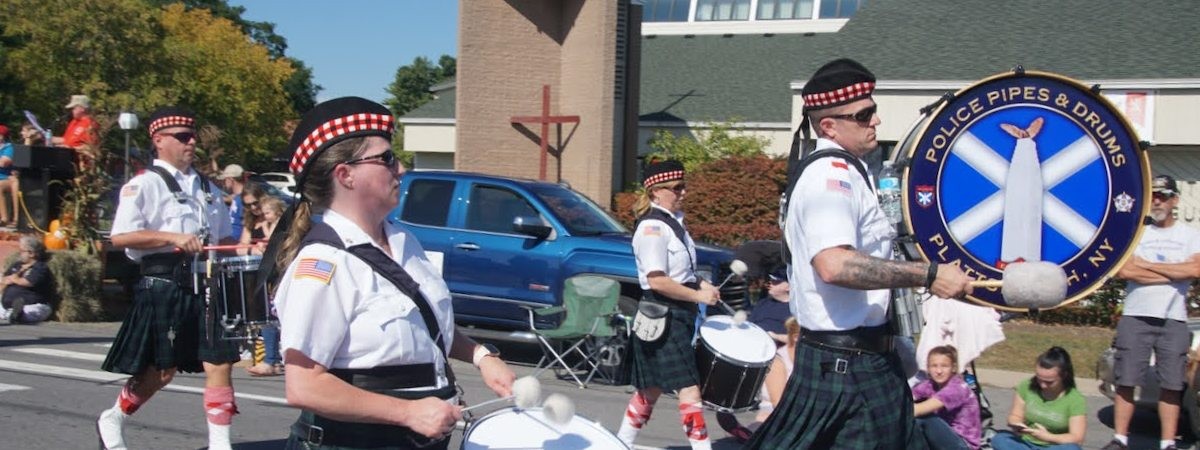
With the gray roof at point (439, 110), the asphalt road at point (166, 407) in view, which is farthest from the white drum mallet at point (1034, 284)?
the gray roof at point (439, 110)

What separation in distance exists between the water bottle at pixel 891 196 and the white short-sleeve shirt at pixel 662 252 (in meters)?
3.08

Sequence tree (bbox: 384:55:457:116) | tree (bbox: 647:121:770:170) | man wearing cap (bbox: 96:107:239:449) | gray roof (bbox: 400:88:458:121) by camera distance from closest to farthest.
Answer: man wearing cap (bbox: 96:107:239:449) → tree (bbox: 647:121:770:170) → gray roof (bbox: 400:88:458:121) → tree (bbox: 384:55:457:116)

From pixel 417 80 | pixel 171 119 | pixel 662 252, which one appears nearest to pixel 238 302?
pixel 171 119

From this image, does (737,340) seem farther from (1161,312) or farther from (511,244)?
(511,244)

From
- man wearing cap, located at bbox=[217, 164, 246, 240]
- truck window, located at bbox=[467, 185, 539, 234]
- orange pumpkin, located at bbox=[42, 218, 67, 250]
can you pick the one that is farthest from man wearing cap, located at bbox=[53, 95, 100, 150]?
truck window, located at bbox=[467, 185, 539, 234]

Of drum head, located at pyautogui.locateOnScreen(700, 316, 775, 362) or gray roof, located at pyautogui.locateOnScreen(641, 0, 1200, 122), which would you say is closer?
drum head, located at pyautogui.locateOnScreen(700, 316, 775, 362)

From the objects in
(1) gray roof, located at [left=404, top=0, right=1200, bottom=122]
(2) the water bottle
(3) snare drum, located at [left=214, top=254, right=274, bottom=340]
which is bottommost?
(3) snare drum, located at [left=214, top=254, right=274, bottom=340]

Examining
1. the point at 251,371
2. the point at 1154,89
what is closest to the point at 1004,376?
the point at 251,371

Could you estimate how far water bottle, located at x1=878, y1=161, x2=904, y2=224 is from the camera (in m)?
4.10

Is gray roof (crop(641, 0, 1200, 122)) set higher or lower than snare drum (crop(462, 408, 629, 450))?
higher

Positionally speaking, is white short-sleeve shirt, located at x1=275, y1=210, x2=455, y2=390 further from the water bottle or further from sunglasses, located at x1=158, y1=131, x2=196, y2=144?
sunglasses, located at x1=158, y1=131, x2=196, y2=144

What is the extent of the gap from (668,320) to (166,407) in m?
3.86

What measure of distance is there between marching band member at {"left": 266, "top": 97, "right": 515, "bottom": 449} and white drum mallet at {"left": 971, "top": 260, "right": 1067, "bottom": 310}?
4.51 feet

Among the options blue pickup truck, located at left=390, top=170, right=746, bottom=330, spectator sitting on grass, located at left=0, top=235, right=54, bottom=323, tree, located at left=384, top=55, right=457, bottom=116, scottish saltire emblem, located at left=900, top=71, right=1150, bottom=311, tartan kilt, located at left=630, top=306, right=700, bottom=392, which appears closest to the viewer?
scottish saltire emblem, located at left=900, top=71, right=1150, bottom=311
